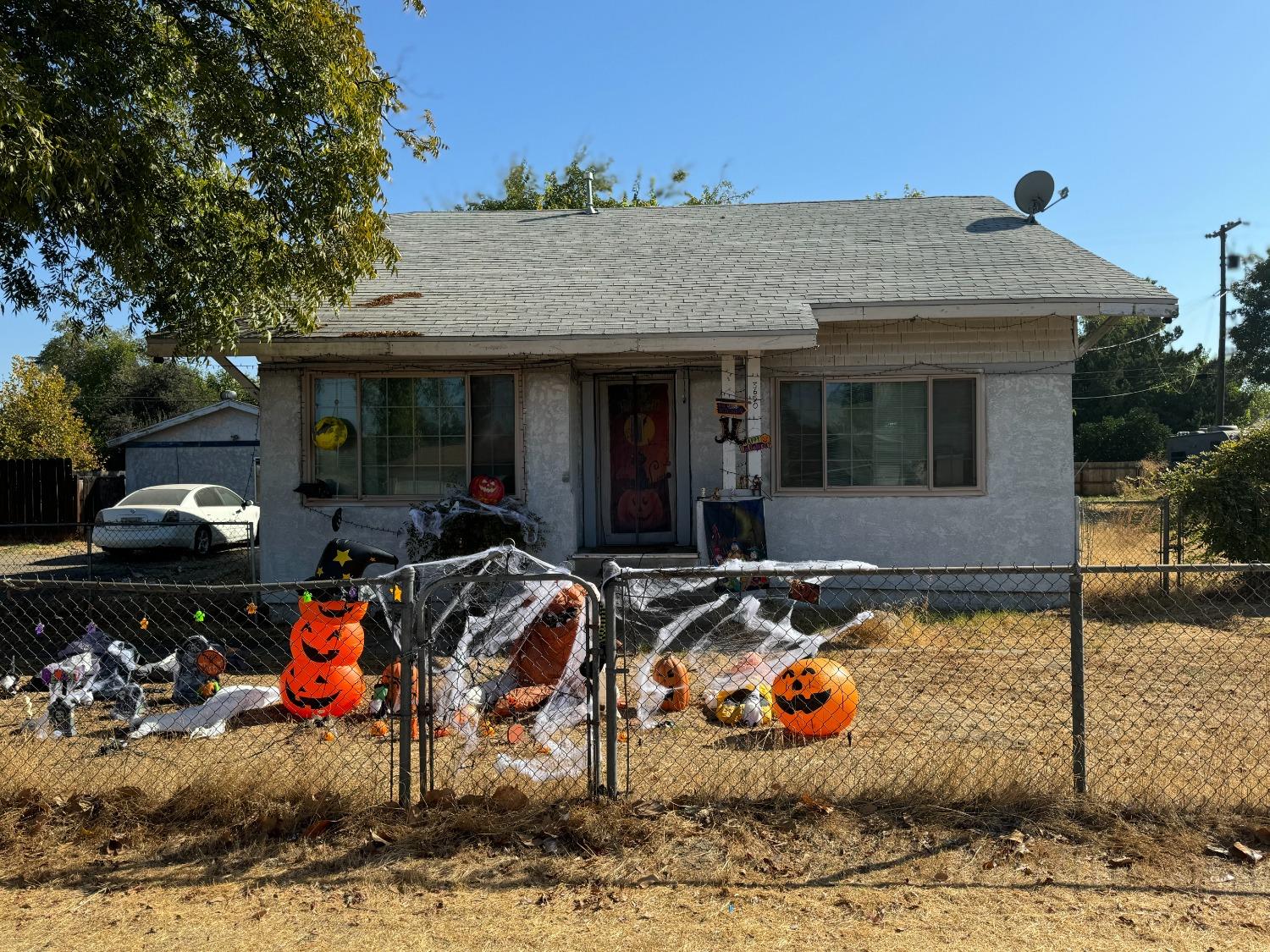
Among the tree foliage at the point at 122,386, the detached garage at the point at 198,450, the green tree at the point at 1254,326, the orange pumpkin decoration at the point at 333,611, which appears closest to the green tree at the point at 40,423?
the detached garage at the point at 198,450

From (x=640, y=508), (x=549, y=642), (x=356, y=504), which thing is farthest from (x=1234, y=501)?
(x=356, y=504)

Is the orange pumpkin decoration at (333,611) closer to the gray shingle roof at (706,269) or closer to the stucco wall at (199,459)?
the gray shingle roof at (706,269)

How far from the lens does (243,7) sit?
8438 mm

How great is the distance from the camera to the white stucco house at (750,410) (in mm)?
9883

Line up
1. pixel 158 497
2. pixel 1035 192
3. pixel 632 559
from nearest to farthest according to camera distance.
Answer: pixel 632 559, pixel 1035 192, pixel 158 497

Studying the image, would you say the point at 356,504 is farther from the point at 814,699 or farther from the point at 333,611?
the point at 814,699

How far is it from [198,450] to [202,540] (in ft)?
28.4

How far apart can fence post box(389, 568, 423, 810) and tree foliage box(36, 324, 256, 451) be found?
42.4m

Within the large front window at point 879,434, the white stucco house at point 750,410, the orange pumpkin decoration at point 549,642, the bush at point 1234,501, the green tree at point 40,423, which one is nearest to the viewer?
the orange pumpkin decoration at point 549,642

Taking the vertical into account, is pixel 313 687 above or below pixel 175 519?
below

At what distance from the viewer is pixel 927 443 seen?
10305 mm

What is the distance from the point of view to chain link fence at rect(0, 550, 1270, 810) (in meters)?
4.45

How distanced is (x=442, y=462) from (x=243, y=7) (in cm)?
456

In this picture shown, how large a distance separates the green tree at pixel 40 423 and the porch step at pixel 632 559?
997 inches
